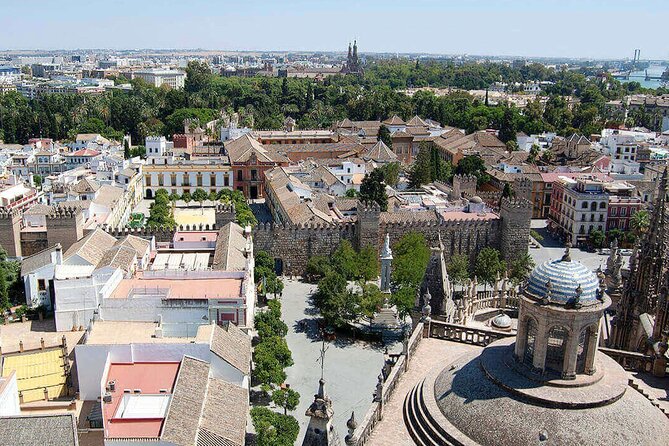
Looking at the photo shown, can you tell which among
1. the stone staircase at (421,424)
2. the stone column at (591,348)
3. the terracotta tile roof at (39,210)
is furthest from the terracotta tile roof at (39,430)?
the terracotta tile roof at (39,210)

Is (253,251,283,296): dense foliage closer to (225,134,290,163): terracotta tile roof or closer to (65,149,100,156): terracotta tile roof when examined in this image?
(225,134,290,163): terracotta tile roof

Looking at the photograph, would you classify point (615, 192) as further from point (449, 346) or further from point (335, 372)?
point (449, 346)

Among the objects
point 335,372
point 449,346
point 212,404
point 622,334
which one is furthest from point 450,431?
point 335,372

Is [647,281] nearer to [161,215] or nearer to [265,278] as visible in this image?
[265,278]

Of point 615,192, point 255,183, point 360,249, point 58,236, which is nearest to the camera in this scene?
point 58,236

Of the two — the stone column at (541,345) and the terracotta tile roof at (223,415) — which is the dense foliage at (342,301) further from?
the stone column at (541,345)

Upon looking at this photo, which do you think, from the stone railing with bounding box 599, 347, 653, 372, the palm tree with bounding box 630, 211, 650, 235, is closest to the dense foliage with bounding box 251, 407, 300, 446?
the stone railing with bounding box 599, 347, 653, 372
